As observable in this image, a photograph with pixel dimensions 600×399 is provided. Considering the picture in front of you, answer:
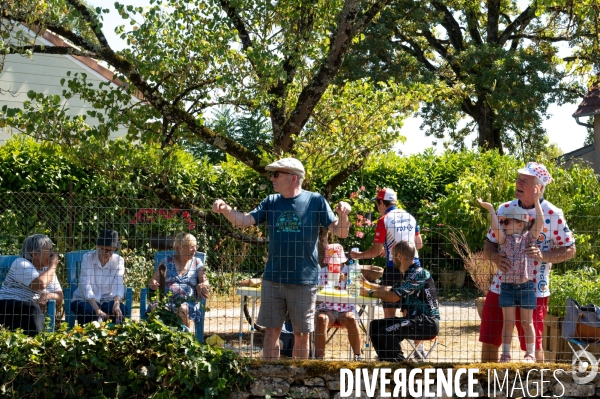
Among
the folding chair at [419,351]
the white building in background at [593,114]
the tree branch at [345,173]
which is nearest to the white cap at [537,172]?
the folding chair at [419,351]

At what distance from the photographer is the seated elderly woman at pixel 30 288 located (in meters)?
A: 6.13

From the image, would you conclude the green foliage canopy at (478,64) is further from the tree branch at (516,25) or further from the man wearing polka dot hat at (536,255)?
the man wearing polka dot hat at (536,255)

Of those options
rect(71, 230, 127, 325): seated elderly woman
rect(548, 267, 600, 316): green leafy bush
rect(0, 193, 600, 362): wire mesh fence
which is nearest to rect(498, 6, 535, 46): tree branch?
rect(0, 193, 600, 362): wire mesh fence

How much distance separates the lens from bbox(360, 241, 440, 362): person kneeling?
5.82 meters

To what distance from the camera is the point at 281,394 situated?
5516 mm

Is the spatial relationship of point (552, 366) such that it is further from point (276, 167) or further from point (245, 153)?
point (245, 153)

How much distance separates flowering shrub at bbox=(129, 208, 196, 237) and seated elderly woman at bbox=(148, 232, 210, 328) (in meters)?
0.10

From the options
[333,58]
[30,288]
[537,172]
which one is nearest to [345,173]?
[333,58]

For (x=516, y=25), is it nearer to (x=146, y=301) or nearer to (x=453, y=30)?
(x=453, y=30)

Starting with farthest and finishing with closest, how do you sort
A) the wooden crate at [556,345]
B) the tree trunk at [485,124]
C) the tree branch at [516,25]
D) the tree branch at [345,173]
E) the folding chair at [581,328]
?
1. the tree branch at [516,25]
2. the tree trunk at [485,124]
3. the tree branch at [345,173]
4. the wooden crate at [556,345]
5. the folding chair at [581,328]

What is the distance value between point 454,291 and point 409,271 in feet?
2.20

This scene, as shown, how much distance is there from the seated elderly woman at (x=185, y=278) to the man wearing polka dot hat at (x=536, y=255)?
90.7 inches

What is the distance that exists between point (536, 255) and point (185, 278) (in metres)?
2.90

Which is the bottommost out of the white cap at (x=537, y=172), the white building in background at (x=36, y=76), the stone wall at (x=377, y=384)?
the stone wall at (x=377, y=384)
